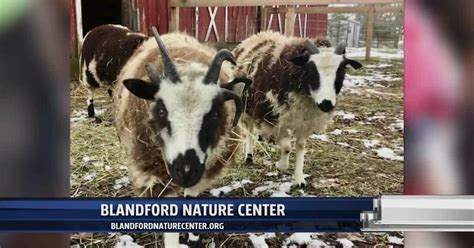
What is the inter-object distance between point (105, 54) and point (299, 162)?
2.41ft

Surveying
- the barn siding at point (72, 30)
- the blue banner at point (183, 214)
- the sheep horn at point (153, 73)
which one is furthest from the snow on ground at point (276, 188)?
the barn siding at point (72, 30)

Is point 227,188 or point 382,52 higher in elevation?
point 382,52

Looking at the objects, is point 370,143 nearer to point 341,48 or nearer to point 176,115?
point 341,48

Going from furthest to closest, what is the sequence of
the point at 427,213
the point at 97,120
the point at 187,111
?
the point at 97,120, the point at 187,111, the point at 427,213

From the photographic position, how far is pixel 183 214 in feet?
5.25

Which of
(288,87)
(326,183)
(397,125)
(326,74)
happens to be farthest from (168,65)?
(397,125)

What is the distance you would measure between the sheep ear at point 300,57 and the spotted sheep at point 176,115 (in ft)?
0.59

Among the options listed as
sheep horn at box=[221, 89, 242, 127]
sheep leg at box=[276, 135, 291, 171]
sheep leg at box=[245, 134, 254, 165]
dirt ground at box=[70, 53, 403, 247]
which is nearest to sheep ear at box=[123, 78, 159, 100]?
dirt ground at box=[70, 53, 403, 247]

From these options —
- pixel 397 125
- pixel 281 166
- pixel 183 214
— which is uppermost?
pixel 397 125

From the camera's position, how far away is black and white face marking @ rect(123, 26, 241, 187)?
1659 millimetres

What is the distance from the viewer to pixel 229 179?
1755mm

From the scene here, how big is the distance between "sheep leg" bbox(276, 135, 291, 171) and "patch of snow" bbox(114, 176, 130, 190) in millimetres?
492

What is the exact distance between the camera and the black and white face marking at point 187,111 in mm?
1659

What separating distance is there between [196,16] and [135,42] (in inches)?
8.7
